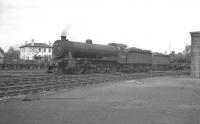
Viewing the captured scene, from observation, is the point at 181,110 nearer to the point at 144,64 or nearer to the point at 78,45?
the point at 78,45

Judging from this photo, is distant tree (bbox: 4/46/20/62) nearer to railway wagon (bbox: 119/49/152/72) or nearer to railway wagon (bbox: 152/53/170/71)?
railway wagon (bbox: 119/49/152/72)

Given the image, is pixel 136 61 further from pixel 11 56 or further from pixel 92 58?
pixel 11 56

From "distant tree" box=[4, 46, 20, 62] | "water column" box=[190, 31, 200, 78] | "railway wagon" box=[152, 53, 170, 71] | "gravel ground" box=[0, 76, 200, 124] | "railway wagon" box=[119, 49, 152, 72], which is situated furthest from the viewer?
"distant tree" box=[4, 46, 20, 62]

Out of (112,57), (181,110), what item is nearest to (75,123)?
(181,110)

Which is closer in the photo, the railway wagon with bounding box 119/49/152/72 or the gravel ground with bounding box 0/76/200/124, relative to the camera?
the gravel ground with bounding box 0/76/200/124

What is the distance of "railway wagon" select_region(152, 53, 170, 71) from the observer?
41094 mm

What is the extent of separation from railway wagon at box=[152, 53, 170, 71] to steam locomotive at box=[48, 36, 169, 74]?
610 centimetres

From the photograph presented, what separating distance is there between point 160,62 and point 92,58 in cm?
1937

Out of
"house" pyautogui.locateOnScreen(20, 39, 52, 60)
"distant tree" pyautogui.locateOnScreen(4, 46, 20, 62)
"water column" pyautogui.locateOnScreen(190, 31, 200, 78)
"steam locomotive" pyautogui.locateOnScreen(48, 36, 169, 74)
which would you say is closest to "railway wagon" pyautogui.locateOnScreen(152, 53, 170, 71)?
"steam locomotive" pyautogui.locateOnScreen(48, 36, 169, 74)

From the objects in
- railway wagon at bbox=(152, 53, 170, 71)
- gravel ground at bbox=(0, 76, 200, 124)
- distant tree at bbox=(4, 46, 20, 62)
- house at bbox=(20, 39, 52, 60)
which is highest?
house at bbox=(20, 39, 52, 60)

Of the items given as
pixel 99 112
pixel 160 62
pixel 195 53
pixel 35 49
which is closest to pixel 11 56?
pixel 35 49

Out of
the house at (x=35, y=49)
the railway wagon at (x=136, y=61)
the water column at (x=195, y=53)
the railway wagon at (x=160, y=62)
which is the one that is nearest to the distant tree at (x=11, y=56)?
the house at (x=35, y=49)

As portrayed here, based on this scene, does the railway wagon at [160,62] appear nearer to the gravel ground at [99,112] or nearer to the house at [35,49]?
the gravel ground at [99,112]

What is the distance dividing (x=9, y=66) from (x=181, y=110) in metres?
34.2
